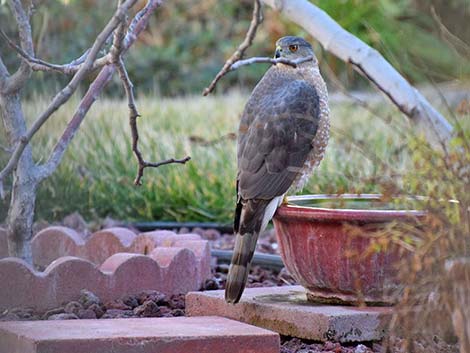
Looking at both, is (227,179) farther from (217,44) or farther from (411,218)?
(217,44)

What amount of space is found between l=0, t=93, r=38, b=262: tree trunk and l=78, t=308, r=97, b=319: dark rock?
453 millimetres

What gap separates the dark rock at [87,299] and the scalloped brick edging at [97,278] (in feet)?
0.09

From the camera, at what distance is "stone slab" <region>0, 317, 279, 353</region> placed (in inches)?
109

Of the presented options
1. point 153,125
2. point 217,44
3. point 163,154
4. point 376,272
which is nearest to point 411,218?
point 376,272

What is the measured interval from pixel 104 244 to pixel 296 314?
1.34 meters

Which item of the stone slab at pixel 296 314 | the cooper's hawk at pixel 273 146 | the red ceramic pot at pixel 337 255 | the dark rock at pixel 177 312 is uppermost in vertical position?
the cooper's hawk at pixel 273 146

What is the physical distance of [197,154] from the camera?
6.77m

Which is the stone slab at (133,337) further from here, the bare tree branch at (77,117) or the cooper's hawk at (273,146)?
the bare tree branch at (77,117)

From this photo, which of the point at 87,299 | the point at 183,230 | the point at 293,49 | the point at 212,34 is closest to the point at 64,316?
the point at 87,299

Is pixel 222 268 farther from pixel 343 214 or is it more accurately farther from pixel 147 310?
pixel 343 214

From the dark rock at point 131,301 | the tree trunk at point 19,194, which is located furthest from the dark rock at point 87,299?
the tree trunk at point 19,194

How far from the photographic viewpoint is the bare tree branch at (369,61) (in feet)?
15.2

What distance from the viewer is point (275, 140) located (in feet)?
12.7

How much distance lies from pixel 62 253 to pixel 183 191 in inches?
69.5
